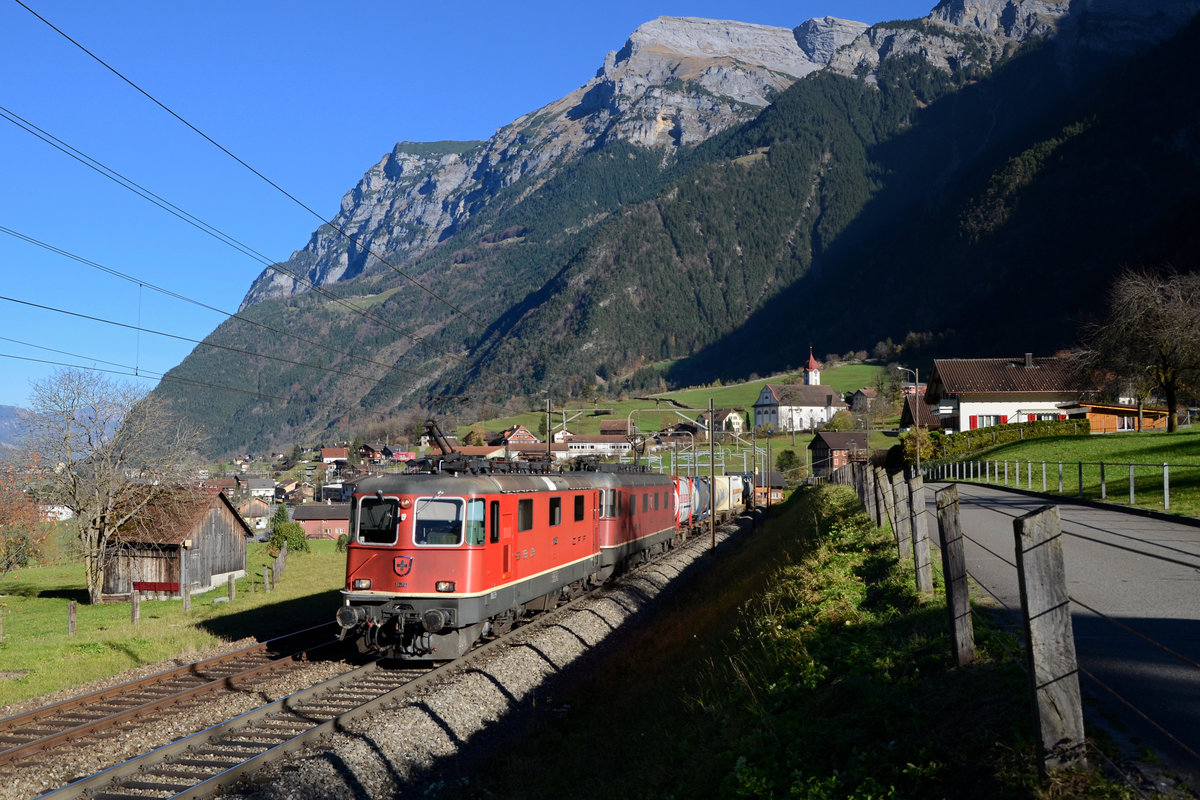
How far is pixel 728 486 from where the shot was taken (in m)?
62.6

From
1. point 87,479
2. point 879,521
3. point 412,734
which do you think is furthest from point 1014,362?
point 412,734

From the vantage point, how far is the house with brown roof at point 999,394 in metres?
76.6

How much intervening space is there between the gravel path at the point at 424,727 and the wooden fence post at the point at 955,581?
6.83 m

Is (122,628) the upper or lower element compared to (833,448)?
lower

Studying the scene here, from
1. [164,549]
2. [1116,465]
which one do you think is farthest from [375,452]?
[1116,465]

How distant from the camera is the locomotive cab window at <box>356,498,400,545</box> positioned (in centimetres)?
1653

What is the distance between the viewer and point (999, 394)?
76.5m

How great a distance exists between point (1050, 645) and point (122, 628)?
23.9m

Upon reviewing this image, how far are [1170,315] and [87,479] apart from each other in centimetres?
5009

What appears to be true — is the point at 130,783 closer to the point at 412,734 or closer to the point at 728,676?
the point at 412,734

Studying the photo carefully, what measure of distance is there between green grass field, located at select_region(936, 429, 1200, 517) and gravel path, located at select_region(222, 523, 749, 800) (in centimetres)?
1289

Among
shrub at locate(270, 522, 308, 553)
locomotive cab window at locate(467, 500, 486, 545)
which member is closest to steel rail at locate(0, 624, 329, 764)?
locomotive cab window at locate(467, 500, 486, 545)

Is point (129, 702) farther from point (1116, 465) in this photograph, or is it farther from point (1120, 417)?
point (1120, 417)

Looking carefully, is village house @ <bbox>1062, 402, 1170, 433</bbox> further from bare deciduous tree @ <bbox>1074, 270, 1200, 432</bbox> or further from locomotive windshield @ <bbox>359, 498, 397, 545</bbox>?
locomotive windshield @ <bbox>359, 498, 397, 545</bbox>
